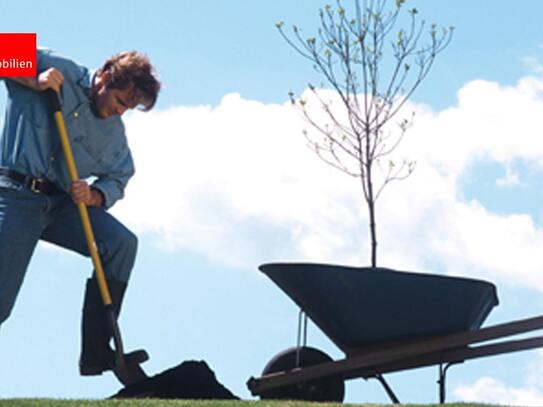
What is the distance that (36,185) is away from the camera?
176 inches

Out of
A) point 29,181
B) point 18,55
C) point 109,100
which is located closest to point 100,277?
point 29,181

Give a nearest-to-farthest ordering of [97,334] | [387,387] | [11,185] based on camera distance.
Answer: [11,185], [97,334], [387,387]

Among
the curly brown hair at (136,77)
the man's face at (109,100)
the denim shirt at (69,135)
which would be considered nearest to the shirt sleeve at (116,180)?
the denim shirt at (69,135)

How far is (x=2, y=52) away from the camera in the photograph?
16.3 ft

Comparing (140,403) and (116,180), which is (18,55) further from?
(140,403)

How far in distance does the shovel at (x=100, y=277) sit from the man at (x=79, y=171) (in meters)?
0.03

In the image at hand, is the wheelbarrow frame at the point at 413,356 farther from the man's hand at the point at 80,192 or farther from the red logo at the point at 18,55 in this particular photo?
the red logo at the point at 18,55

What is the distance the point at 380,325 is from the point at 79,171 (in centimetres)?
149

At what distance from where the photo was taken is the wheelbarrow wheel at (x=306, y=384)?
5.12 metres

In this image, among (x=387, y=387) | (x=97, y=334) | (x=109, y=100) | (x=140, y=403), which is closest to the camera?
(x=140, y=403)

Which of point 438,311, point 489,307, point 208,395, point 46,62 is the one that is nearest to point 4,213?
point 46,62

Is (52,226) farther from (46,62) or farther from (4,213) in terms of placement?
(46,62)

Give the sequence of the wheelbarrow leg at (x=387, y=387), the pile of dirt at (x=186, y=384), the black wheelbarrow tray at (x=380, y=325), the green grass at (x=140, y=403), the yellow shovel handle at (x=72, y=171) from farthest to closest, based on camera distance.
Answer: the wheelbarrow leg at (x=387, y=387)
the black wheelbarrow tray at (x=380, y=325)
the pile of dirt at (x=186, y=384)
the yellow shovel handle at (x=72, y=171)
the green grass at (x=140, y=403)

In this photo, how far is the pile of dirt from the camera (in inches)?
184
